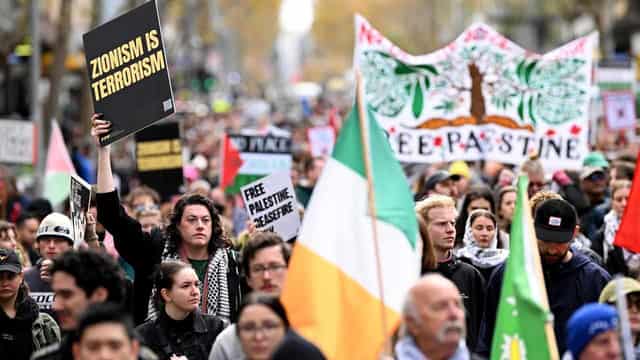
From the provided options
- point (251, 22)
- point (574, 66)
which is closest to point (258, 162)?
point (574, 66)

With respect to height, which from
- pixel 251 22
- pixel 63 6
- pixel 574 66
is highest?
pixel 251 22

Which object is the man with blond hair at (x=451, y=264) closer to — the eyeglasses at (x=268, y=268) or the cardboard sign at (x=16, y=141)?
the eyeglasses at (x=268, y=268)

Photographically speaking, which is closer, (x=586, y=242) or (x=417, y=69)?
(x=586, y=242)

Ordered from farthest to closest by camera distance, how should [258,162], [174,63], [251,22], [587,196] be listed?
[251,22]
[174,63]
[258,162]
[587,196]

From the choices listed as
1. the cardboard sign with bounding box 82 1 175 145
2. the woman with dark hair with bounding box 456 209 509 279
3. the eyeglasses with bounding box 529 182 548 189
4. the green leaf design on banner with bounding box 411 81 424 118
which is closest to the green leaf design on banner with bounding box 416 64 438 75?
the green leaf design on banner with bounding box 411 81 424 118

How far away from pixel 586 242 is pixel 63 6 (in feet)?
67.8

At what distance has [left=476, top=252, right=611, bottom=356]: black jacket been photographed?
10516 millimetres

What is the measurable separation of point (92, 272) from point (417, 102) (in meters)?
9.95

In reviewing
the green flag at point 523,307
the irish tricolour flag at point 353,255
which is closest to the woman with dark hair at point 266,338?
the irish tricolour flag at point 353,255

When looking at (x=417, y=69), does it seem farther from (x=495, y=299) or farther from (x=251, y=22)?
(x=251, y=22)

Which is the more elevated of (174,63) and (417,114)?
(174,63)

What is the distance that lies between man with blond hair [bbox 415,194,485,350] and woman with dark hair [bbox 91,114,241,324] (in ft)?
4.01

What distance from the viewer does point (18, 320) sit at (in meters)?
10.1

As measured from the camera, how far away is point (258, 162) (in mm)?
19312
